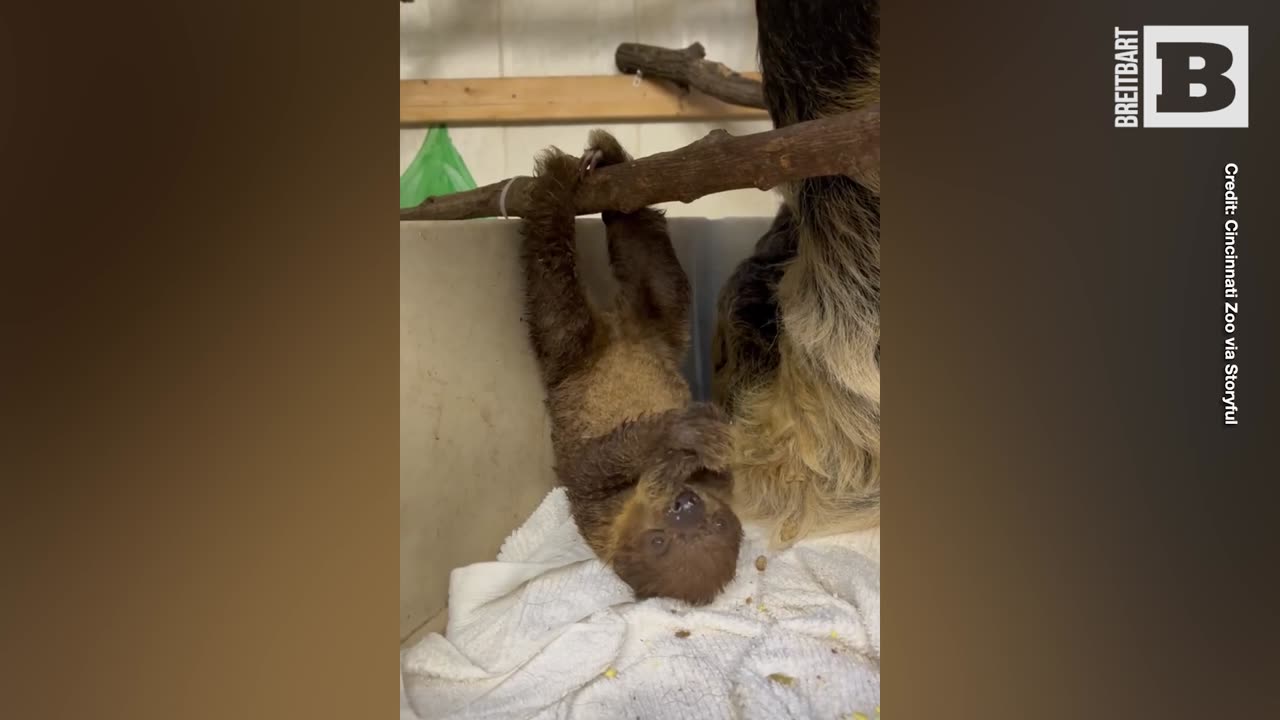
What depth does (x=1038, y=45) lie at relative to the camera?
3.58 feet

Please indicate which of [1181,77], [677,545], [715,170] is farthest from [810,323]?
[1181,77]

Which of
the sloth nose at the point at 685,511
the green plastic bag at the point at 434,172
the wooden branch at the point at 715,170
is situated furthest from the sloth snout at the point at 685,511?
the green plastic bag at the point at 434,172

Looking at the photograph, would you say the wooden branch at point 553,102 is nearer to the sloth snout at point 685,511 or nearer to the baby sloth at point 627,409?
the baby sloth at point 627,409

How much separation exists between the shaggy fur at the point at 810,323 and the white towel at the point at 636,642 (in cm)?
21

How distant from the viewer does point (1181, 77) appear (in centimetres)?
108

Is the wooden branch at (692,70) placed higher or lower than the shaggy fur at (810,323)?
higher

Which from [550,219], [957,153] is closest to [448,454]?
[550,219]

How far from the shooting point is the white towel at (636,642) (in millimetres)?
1599

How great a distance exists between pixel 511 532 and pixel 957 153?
147cm

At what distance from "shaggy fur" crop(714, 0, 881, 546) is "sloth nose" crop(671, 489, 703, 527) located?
25cm

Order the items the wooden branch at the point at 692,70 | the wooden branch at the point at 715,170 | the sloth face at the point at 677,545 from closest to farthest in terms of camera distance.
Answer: the wooden branch at the point at 715,170 → the sloth face at the point at 677,545 → the wooden branch at the point at 692,70

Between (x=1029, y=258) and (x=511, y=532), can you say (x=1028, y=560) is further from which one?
(x=511, y=532)

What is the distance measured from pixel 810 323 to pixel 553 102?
89 cm

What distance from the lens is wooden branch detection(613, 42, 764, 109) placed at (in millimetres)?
2498
